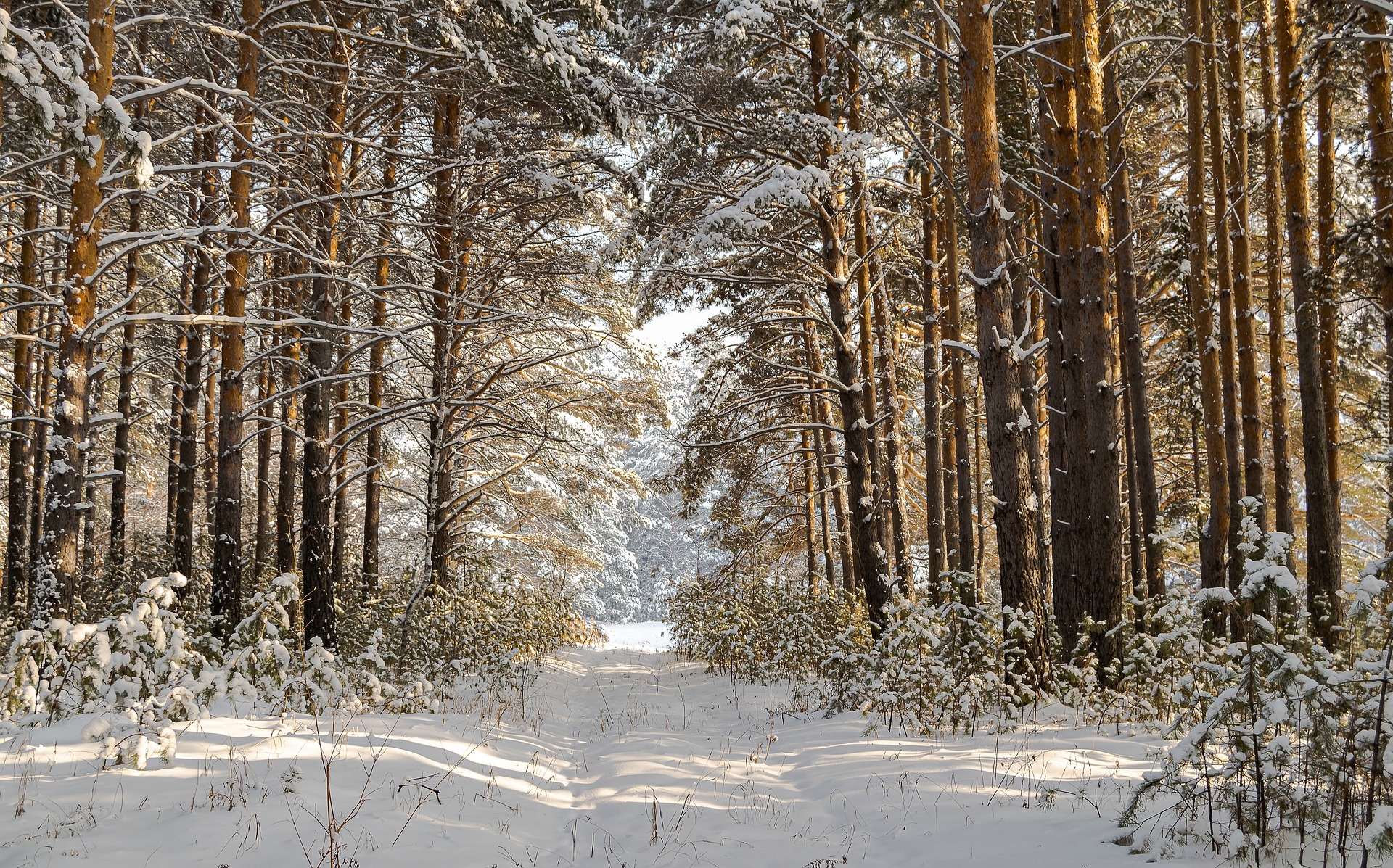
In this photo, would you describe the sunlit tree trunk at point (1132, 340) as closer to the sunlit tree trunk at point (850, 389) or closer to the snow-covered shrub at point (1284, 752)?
the sunlit tree trunk at point (850, 389)

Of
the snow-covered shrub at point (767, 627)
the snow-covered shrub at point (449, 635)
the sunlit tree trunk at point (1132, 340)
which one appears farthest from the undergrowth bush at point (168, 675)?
the sunlit tree trunk at point (1132, 340)

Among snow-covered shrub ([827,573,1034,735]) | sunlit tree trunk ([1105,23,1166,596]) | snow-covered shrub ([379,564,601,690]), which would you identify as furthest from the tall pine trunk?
snow-covered shrub ([379,564,601,690])

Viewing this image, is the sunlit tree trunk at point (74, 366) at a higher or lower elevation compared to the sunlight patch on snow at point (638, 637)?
higher

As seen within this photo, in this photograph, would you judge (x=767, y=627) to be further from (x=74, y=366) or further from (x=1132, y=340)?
(x=74, y=366)

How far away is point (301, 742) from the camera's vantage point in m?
5.30

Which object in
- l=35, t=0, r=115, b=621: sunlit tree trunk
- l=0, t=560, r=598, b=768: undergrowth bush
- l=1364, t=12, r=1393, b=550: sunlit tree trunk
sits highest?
l=1364, t=12, r=1393, b=550: sunlit tree trunk

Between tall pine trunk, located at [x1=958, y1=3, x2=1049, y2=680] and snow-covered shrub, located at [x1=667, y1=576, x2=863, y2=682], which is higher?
tall pine trunk, located at [x1=958, y1=3, x2=1049, y2=680]

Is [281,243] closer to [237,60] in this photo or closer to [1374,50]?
[237,60]

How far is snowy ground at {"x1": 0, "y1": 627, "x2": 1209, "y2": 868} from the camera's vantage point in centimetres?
365

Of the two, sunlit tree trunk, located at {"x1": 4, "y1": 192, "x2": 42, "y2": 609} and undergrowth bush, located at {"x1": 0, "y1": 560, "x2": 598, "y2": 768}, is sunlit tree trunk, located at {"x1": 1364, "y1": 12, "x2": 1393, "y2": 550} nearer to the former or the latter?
undergrowth bush, located at {"x1": 0, "y1": 560, "x2": 598, "y2": 768}

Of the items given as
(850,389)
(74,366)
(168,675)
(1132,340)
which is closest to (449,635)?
(168,675)

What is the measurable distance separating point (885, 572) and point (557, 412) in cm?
1012

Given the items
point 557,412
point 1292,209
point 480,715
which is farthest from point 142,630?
point 557,412

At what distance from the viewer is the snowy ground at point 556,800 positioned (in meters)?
3.65
